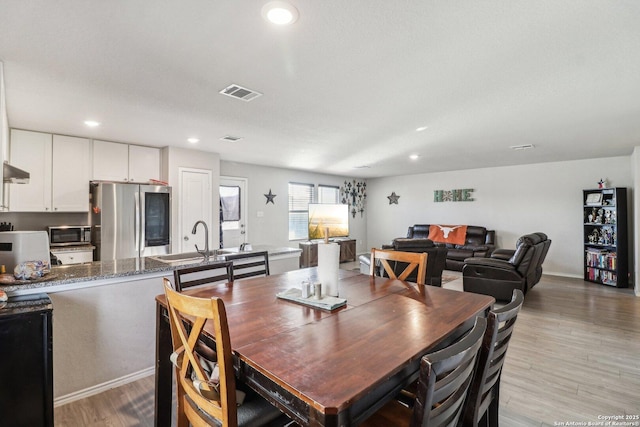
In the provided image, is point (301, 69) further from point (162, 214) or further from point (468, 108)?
point (162, 214)

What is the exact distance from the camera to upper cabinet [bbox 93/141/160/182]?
4.31m

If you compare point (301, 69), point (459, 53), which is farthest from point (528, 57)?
point (301, 69)

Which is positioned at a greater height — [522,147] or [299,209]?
[522,147]

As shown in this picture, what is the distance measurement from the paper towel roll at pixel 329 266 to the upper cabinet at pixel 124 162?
4098 mm

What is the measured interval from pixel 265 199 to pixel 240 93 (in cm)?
418

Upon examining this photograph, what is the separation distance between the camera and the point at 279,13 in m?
1.62

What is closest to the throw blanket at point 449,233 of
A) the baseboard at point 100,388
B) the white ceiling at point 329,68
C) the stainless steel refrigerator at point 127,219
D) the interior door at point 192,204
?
the white ceiling at point 329,68

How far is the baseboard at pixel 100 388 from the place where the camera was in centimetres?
209

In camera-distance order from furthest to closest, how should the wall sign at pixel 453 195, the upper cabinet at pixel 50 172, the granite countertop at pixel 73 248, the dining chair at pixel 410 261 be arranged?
the wall sign at pixel 453 195
the granite countertop at pixel 73 248
the upper cabinet at pixel 50 172
the dining chair at pixel 410 261

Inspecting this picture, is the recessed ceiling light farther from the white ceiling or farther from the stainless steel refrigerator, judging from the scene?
the stainless steel refrigerator

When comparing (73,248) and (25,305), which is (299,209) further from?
(25,305)

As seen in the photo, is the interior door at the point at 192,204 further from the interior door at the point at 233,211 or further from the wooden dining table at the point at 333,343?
the wooden dining table at the point at 333,343

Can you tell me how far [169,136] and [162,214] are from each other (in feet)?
3.95

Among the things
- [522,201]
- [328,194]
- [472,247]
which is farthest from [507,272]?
[328,194]
